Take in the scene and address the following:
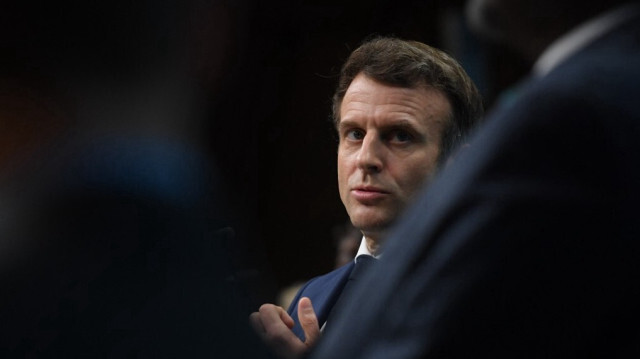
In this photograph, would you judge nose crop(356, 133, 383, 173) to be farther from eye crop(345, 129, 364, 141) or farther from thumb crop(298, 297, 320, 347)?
thumb crop(298, 297, 320, 347)

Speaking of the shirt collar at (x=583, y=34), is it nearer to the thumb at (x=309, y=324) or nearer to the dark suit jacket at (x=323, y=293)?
the thumb at (x=309, y=324)

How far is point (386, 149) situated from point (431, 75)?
11.1 inches

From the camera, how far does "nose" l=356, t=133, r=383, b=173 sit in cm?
300

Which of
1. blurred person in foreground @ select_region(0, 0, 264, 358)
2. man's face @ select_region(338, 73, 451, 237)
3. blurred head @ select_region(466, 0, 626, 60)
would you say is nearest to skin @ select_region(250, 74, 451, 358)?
man's face @ select_region(338, 73, 451, 237)

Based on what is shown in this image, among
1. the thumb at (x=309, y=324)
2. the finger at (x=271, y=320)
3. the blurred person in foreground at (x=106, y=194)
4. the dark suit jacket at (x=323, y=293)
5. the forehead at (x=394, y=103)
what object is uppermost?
the blurred person in foreground at (x=106, y=194)

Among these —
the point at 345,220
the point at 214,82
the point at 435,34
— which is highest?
the point at 214,82

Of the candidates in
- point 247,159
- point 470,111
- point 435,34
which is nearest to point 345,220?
point 435,34

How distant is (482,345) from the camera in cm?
115

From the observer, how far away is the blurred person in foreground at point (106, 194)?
107 cm

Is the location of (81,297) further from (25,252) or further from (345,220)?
(345,220)

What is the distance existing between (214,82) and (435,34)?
20.1ft

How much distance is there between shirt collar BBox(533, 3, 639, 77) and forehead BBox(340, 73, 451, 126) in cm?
171

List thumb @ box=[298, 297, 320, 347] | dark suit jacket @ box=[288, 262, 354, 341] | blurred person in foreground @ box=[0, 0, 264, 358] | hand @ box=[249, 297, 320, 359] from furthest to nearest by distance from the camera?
dark suit jacket @ box=[288, 262, 354, 341], thumb @ box=[298, 297, 320, 347], hand @ box=[249, 297, 320, 359], blurred person in foreground @ box=[0, 0, 264, 358]

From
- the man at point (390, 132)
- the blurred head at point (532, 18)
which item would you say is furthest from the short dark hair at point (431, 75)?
the blurred head at point (532, 18)
